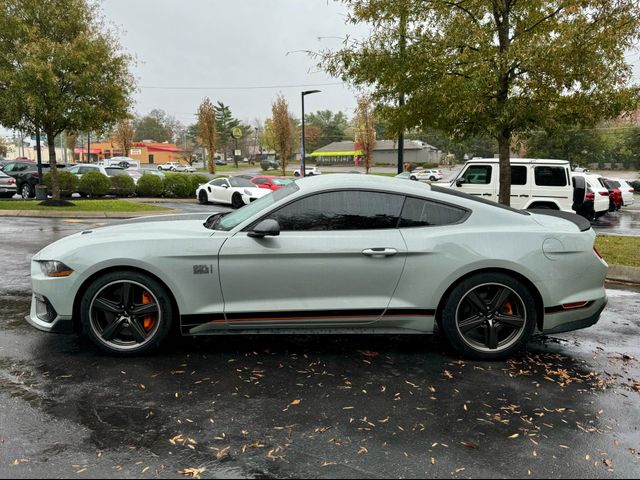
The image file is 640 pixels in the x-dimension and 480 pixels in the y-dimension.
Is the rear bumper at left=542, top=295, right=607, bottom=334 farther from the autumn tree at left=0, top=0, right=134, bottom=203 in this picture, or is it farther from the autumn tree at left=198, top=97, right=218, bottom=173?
the autumn tree at left=198, top=97, right=218, bottom=173

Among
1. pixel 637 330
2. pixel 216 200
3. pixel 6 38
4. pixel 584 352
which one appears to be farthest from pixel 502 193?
pixel 6 38

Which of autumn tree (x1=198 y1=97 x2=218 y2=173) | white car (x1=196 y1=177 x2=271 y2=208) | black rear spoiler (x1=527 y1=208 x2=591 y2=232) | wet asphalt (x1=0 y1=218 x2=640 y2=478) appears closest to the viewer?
→ wet asphalt (x1=0 y1=218 x2=640 y2=478)

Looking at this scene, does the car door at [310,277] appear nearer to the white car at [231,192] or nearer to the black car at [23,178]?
the white car at [231,192]

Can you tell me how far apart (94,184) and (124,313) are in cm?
2109

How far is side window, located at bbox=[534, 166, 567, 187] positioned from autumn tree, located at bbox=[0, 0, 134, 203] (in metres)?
13.6

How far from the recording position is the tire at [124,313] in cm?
436

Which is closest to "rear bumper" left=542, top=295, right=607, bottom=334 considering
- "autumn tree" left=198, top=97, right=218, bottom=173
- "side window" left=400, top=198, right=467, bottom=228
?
"side window" left=400, top=198, right=467, bottom=228

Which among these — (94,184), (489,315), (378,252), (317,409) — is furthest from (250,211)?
(94,184)

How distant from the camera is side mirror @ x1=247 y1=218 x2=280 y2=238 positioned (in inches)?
169

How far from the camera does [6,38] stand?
677 inches

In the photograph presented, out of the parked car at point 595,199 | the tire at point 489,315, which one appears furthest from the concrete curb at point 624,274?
the parked car at point 595,199

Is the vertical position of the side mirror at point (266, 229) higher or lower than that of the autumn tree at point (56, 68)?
lower

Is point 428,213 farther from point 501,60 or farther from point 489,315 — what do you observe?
point 501,60

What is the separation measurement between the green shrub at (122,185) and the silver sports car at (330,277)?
70.5 feet
